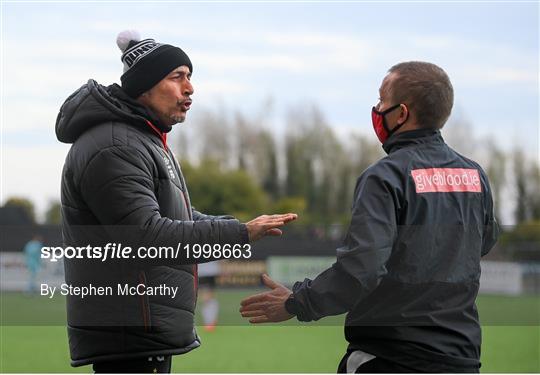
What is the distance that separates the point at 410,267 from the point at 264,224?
70 cm

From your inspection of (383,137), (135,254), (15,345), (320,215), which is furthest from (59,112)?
(320,215)

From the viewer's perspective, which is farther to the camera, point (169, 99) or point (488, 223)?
point (169, 99)

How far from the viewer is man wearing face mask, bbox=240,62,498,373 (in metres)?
3.69

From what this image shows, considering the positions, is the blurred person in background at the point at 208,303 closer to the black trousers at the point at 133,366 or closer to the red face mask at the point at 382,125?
the black trousers at the point at 133,366

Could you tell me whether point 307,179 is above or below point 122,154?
below

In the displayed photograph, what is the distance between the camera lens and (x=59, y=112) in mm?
4457

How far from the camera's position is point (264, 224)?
13.7 feet

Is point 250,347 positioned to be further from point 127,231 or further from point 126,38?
point 127,231

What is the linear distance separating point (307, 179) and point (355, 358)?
47.7 meters

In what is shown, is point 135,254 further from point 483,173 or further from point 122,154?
point 483,173

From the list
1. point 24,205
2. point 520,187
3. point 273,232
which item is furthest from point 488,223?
point 520,187

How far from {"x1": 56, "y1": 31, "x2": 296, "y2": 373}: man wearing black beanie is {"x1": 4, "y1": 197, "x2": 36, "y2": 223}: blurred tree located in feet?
89.0

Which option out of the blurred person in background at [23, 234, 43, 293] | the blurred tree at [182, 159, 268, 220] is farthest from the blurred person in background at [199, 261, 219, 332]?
the blurred tree at [182, 159, 268, 220]

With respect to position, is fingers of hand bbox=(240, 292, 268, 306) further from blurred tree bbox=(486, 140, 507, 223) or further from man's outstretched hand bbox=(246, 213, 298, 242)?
blurred tree bbox=(486, 140, 507, 223)
